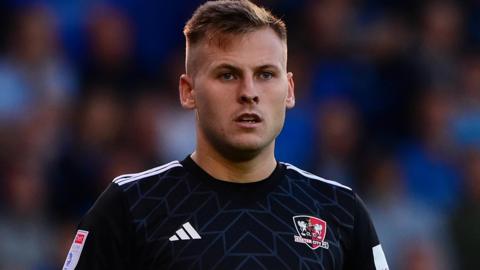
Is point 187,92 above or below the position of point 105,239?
above

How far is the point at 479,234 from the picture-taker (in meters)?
8.20

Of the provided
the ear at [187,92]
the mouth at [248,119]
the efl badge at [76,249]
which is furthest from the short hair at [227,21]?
the efl badge at [76,249]

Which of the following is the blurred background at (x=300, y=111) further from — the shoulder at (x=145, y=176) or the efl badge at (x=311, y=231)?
the efl badge at (x=311, y=231)

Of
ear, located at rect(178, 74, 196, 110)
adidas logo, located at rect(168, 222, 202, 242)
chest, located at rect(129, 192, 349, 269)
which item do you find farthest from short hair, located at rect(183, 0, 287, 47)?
adidas logo, located at rect(168, 222, 202, 242)

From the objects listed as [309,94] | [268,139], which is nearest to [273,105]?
[268,139]

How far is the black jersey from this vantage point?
404 cm

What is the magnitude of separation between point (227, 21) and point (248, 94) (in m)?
0.32

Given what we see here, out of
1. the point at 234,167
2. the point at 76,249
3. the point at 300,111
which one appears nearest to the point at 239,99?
the point at 234,167

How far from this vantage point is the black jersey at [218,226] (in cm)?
404

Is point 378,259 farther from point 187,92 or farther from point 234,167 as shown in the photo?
point 187,92

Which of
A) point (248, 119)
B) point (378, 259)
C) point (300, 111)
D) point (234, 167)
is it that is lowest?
point (378, 259)

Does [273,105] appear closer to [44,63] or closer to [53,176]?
[53,176]

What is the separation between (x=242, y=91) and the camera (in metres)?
4.08

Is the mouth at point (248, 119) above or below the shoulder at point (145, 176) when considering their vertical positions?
above
